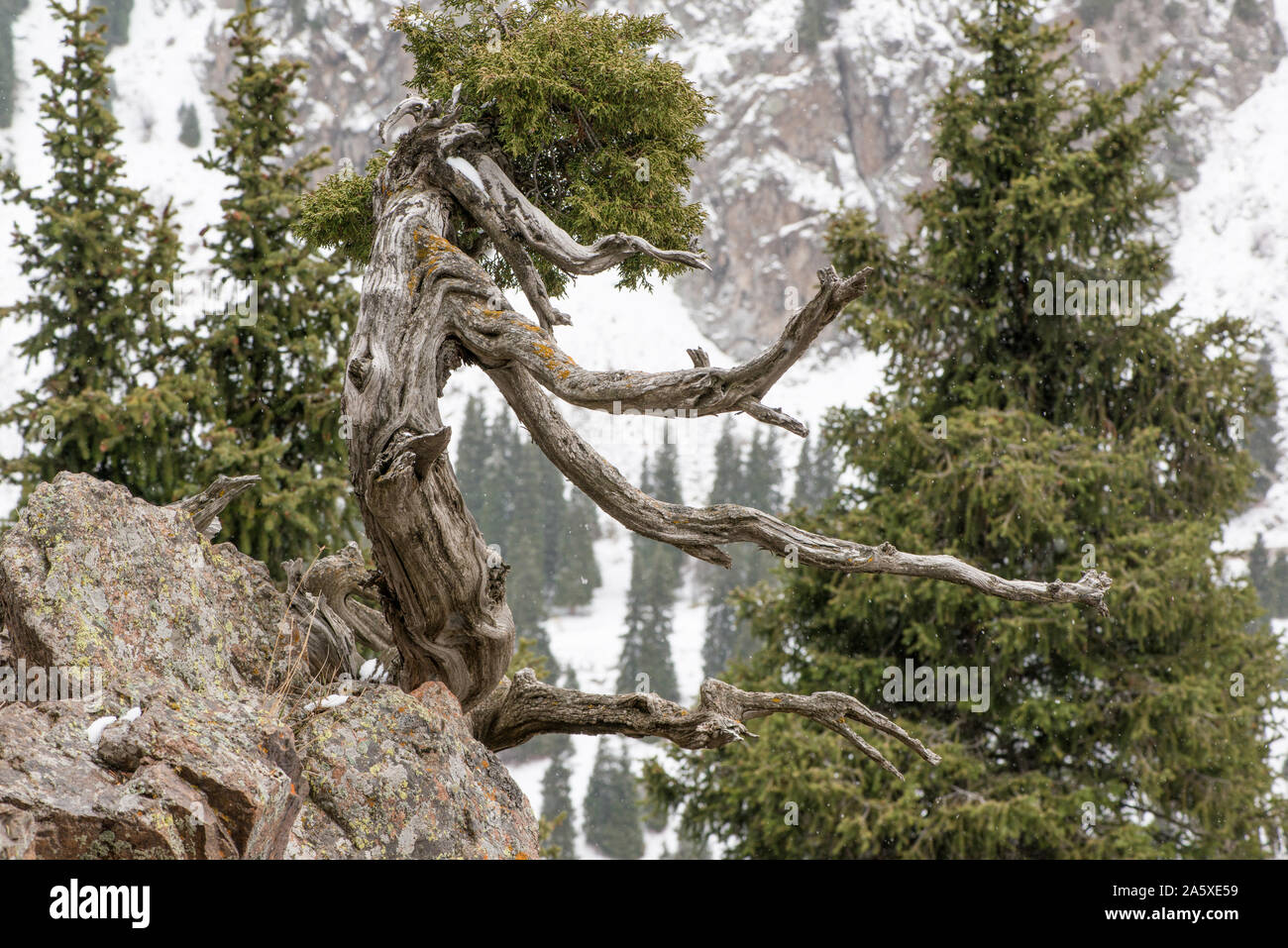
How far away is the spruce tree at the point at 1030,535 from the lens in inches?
614

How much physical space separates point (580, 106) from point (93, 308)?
11.2 meters

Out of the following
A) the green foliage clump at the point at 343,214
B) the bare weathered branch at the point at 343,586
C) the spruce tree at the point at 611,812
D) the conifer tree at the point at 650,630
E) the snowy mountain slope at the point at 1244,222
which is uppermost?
the snowy mountain slope at the point at 1244,222

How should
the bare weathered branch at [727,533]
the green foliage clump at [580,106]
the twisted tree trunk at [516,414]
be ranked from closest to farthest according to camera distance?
the twisted tree trunk at [516,414] < the bare weathered branch at [727,533] < the green foliage clump at [580,106]

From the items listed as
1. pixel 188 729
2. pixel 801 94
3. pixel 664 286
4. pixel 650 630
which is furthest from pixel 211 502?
pixel 801 94

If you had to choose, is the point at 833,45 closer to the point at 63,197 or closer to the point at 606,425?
the point at 606,425

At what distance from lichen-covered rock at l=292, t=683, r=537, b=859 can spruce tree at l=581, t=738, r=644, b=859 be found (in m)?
50.4

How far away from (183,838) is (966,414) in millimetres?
14282

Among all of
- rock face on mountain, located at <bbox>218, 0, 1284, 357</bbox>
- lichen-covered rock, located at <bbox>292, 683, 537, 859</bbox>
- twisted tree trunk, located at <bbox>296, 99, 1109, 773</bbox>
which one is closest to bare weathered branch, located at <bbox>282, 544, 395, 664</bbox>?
twisted tree trunk, located at <bbox>296, 99, 1109, 773</bbox>

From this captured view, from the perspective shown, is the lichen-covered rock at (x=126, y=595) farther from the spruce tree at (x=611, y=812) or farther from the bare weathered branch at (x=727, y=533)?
the spruce tree at (x=611, y=812)

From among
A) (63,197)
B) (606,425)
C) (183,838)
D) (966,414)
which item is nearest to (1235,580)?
(966,414)

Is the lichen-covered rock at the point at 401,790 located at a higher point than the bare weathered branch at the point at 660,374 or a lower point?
lower

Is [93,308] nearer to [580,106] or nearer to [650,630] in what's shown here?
Result: [580,106]

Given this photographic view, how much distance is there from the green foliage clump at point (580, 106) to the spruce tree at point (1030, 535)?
9.18 meters

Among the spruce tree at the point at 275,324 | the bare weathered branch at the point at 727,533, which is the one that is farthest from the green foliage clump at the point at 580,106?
the spruce tree at the point at 275,324
